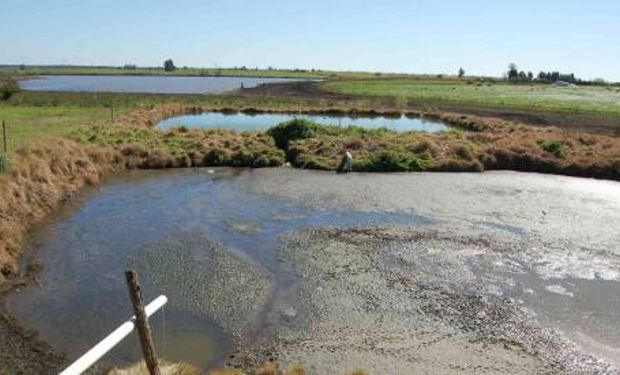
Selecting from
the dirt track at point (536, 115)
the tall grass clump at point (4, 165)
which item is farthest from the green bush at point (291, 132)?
the dirt track at point (536, 115)

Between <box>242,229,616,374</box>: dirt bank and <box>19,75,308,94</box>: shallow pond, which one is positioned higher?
<box>19,75,308,94</box>: shallow pond

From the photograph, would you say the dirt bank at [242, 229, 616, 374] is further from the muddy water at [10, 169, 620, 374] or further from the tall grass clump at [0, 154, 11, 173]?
the tall grass clump at [0, 154, 11, 173]

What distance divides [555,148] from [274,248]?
20.0 m

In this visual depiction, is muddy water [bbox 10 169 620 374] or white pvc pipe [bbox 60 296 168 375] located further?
muddy water [bbox 10 169 620 374]

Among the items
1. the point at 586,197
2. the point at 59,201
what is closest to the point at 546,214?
the point at 586,197

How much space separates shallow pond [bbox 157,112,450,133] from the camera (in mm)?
44656

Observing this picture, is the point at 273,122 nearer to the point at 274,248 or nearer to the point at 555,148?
the point at 555,148

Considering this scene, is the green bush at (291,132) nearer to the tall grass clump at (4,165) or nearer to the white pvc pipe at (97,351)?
the tall grass clump at (4,165)

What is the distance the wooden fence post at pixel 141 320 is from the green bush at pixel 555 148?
1065 inches

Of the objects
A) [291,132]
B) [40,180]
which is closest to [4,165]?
[40,180]

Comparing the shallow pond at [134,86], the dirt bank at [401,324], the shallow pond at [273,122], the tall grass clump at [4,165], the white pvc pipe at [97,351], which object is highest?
the shallow pond at [134,86]

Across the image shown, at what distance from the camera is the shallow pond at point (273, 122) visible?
44.7 m

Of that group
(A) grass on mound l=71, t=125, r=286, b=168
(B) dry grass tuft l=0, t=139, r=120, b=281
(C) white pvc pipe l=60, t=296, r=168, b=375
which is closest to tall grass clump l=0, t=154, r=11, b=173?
(B) dry grass tuft l=0, t=139, r=120, b=281

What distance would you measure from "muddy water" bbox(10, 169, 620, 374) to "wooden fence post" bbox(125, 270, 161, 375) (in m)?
2.44
